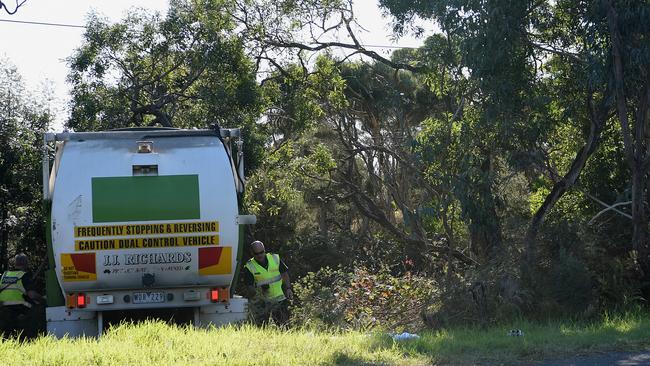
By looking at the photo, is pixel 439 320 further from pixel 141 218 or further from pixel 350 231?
pixel 350 231

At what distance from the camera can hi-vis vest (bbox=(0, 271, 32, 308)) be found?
459 inches

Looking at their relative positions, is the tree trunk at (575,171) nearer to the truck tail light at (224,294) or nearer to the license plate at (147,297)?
the truck tail light at (224,294)

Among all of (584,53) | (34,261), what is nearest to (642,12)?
(584,53)

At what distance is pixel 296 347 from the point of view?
7.73 m

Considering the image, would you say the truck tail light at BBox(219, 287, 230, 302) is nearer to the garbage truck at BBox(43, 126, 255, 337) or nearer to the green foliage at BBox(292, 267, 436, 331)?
the garbage truck at BBox(43, 126, 255, 337)

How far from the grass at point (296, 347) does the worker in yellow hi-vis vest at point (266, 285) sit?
220 cm

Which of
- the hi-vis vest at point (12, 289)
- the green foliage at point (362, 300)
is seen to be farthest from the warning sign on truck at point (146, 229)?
the hi-vis vest at point (12, 289)

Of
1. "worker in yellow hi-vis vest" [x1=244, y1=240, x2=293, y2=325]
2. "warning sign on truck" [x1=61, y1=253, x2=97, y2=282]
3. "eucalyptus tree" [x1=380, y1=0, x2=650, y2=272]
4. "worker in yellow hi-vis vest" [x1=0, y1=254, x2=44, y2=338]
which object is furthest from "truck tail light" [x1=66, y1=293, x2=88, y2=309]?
"eucalyptus tree" [x1=380, y1=0, x2=650, y2=272]

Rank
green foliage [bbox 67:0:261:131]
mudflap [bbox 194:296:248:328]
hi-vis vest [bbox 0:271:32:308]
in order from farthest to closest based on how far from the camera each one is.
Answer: green foliage [bbox 67:0:261:131], hi-vis vest [bbox 0:271:32:308], mudflap [bbox 194:296:248:328]

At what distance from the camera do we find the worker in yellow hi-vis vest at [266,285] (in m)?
11.3

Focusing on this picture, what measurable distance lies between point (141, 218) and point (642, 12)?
688cm

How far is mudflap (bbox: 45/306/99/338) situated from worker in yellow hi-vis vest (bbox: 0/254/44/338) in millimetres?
2422

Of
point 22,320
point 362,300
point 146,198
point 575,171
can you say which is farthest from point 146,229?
point 575,171

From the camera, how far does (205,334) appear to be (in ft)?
27.5
